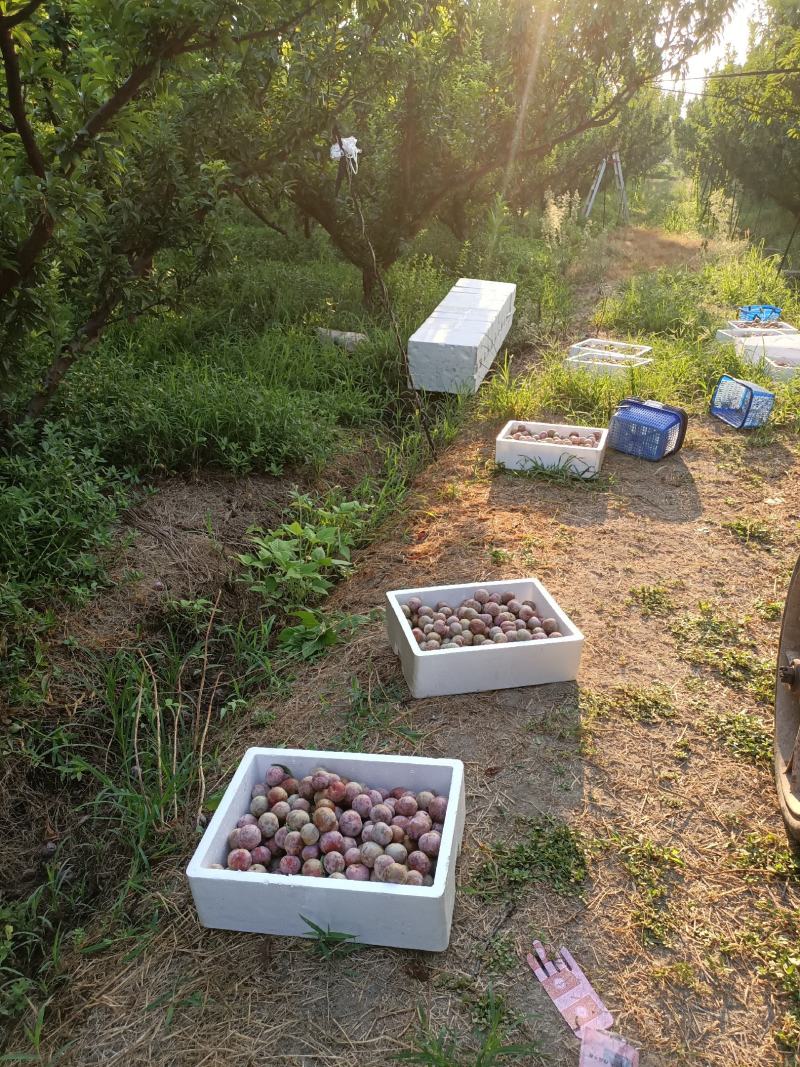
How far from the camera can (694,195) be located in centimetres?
1986

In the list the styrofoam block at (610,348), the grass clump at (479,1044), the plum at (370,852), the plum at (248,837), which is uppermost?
the plum at (370,852)

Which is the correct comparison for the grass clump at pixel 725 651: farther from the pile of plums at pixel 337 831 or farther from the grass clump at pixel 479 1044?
the grass clump at pixel 479 1044

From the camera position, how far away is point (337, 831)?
2168 mm

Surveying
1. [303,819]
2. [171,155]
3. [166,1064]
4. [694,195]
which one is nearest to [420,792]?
[303,819]

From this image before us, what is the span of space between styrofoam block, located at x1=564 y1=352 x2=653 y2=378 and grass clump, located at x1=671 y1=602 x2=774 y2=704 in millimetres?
3114

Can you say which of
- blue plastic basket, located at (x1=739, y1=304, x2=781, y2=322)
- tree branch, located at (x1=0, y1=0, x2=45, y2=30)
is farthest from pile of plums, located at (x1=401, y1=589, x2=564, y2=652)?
blue plastic basket, located at (x1=739, y1=304, x2=781, y2=322)

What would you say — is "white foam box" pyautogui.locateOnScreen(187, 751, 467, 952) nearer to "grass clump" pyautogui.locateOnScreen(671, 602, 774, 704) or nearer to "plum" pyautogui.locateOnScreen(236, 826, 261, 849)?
"plum" pyautogui.locateOnScreen(236, 826, 261, 849)

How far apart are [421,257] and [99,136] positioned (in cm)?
763

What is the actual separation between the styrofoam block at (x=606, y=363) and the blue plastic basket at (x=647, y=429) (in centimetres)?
86

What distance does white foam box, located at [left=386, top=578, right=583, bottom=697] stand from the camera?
2.88m

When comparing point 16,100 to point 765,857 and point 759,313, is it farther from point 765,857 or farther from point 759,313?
point 759,313

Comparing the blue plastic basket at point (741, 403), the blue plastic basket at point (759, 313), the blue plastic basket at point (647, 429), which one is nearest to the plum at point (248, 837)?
the blue plastic basket at point (647, 429)

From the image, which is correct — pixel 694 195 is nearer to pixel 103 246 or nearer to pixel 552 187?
pixel 552 187

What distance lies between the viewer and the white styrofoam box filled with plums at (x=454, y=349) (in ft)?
18.7
